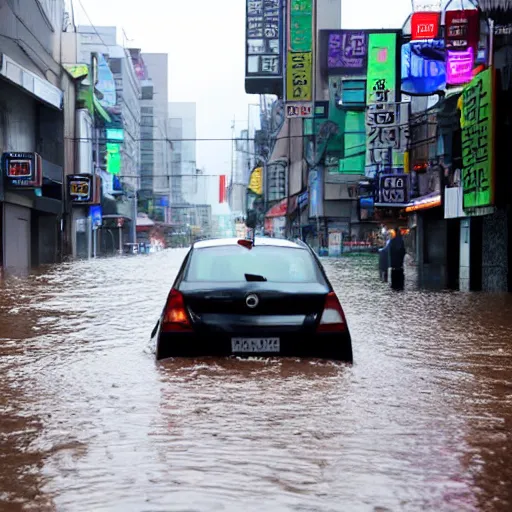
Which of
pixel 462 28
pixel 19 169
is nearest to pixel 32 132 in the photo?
pixel 19 169

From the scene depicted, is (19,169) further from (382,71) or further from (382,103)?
(382,71)

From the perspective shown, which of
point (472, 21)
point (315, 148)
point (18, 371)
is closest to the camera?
point (18, 371)

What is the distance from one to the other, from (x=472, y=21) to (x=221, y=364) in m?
18.9

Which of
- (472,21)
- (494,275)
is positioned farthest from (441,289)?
(472,21)

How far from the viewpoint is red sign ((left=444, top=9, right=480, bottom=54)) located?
77.4ft

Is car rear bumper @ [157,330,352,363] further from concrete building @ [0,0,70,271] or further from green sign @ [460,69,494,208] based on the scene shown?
concrete building @ [0,0,70,271]

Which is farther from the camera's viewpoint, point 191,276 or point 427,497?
point 191,276

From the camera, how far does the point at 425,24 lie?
3127cm

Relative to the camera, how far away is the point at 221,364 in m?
7.71

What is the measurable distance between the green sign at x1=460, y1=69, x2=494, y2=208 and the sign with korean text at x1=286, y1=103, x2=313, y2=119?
3127cm

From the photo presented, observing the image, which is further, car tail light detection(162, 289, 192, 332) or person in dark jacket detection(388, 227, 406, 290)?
person in dark jacket detection(388, 227, 406, 290)

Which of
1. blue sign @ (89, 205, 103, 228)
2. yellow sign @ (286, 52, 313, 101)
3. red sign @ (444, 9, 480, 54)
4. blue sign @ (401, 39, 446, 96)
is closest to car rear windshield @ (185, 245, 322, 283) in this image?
red sign @ (444, 9, 480, 54)

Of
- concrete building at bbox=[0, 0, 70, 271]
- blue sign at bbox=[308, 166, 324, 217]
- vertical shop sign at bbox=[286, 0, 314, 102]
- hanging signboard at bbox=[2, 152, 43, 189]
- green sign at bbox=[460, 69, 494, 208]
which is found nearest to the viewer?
→ green sign at bbox=[460, 69, 494, 208]

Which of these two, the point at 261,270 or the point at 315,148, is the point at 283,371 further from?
the point at 315,148
